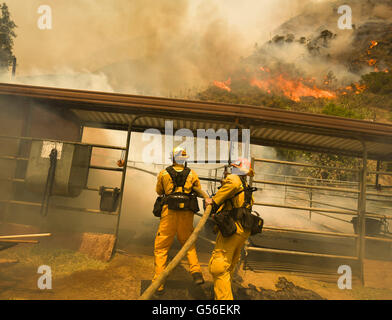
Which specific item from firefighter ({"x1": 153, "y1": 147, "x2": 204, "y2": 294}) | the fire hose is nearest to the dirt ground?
firefighter ({"x1": 153, "y1": 147, "x2": 204, "y2": 294})

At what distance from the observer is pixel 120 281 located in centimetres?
358

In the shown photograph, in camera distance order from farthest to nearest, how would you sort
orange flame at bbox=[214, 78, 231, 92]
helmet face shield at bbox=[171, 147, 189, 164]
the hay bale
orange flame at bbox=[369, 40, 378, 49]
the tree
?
orange flame at bbox=[214, 78, 231, 92]
orange flame at bbox=[369, 40, 378, 49]
the tree
the hay bale
helmet face shield at bbox=[171, 147, 189, 164]

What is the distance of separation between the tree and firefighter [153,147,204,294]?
41.6 metres

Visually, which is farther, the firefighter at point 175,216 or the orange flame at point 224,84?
the orange flame at point 224,84

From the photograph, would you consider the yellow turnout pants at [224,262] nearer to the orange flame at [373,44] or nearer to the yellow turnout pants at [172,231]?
the yellow turnout pants at [172,231]

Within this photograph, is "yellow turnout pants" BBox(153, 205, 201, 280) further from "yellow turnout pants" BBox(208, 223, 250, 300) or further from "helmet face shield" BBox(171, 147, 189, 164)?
"helmet face shield" BBox(171, 147, 189, 164)

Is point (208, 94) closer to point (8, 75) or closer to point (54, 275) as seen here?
point (8, 75)

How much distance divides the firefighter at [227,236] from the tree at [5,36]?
42.5 m

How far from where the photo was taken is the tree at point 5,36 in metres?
32.6

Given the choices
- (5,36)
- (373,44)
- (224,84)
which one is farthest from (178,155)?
(224,84)

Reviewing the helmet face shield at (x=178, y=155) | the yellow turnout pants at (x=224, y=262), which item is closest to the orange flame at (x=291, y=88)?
the helmet face shield at (x=178, y=155)

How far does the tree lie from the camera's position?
32562 millimetres

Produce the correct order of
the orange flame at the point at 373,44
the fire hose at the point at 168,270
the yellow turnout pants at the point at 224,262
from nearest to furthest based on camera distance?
the fire hose at the point at 168,270
the yellow turnout pants at the point at 224,262
the orange flame at the point at 373,44

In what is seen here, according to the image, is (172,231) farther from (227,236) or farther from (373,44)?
(373,44)
